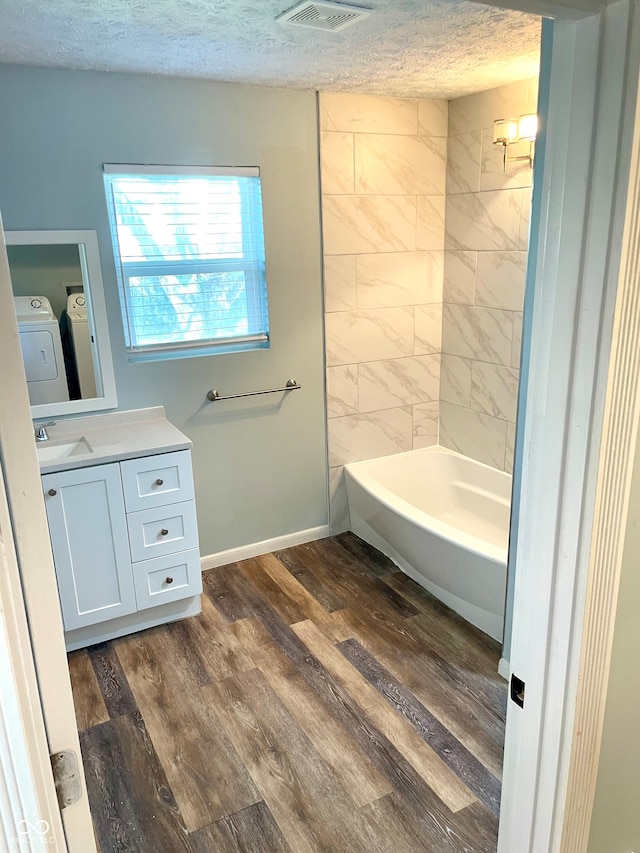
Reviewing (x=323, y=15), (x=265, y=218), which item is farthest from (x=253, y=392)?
(x=323, y=15)

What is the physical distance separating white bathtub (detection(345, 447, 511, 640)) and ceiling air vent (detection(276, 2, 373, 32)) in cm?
205

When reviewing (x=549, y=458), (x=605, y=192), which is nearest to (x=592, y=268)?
(x=605, y=192)

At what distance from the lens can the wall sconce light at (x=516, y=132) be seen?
9.31ft

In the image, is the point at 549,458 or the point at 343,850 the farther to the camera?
the point at 343,850

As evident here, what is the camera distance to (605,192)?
36.6 inches

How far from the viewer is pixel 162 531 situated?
9.02 feet

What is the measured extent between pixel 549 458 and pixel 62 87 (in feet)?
8.33

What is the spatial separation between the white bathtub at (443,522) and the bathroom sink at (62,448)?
1.47 meters

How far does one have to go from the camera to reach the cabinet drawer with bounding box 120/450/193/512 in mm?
2623

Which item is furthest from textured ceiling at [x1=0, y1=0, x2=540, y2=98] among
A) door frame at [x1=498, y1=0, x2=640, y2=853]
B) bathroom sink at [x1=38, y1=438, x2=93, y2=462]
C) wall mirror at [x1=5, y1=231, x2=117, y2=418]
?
bathroom sink at [x1=38, y1=438, x2=93, y2=462]

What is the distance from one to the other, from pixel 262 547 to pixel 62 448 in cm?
126

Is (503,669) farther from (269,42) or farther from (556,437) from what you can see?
(269,42)

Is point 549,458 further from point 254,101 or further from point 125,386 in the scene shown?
point 254,101

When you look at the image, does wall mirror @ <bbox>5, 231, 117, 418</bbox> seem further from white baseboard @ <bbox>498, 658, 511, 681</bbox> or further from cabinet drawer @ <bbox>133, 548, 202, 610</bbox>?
white baseboard @ <bbox>498, 658, 511, 681</bbox>
